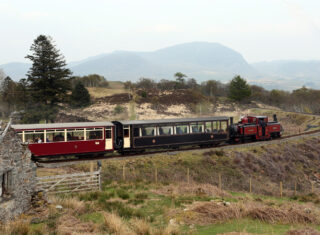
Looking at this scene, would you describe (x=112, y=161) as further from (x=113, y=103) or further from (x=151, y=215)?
(x=113, y=103)

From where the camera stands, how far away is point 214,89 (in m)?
113

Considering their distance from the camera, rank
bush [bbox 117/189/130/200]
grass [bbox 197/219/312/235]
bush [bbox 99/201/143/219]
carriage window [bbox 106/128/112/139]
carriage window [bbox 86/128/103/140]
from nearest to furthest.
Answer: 1. grass [bbox 197/219/312/235]
2. bush [bbox 99/201/143/219]
3. bush [bbox 117/189/130/200]
4. carriage window [bbox 86/128/103/140]
5. carriage window [bbox 106/128/112/139]

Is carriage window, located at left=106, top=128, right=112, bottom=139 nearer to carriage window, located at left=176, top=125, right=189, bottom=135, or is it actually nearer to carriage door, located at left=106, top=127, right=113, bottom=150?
carriage door, located at left=106, top=127, right=113, bottom=150

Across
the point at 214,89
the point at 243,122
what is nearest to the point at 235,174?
the point at 243,122

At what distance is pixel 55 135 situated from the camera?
22.5m

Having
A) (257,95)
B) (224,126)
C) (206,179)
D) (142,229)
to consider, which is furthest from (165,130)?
(257,95)

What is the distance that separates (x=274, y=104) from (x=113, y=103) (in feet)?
183

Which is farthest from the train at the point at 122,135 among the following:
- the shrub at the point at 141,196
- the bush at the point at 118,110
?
the bush at the point at 118,110

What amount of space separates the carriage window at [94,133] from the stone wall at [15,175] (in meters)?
11.7

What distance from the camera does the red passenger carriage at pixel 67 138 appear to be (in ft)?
70.7

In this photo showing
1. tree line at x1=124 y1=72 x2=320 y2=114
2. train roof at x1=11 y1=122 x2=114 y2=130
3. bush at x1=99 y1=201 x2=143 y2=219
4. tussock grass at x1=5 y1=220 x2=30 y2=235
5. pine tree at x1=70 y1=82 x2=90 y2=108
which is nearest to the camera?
tussock grass at x1=5 y1=220 x2=30 y2=235

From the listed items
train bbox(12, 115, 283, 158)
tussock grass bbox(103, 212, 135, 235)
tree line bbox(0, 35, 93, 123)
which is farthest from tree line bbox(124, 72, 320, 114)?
tussock grass bbox(103, 212, 135, 235)

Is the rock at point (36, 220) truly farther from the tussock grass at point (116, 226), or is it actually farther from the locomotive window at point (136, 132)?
the locomotive window at point (136, 132)

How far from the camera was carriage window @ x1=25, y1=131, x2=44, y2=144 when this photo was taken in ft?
69.5
